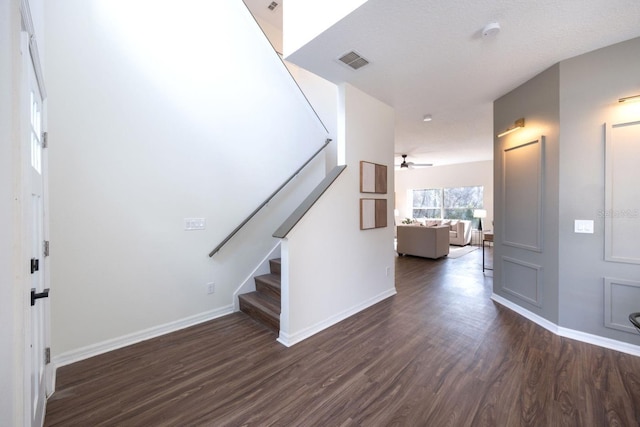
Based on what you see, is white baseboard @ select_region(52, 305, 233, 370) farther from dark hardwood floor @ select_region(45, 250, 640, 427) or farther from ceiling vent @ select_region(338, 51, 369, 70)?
ceiling vent @ select_region(338, 51, 369, 70)

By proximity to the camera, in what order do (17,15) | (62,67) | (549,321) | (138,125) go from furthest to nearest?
(549,321) < (138,125) < (62,67) < (17,15)

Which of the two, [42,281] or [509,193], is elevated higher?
[509,193]

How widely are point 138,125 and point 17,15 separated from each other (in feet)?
5.56

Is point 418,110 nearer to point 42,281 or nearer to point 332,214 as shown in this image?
point 332,214

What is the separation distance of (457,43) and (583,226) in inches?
82.7

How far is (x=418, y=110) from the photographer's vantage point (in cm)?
383

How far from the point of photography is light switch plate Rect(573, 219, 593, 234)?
7.94 ft

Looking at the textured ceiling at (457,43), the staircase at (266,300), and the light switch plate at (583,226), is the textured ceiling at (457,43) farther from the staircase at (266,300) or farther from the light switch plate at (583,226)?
the staircase at (266,300)

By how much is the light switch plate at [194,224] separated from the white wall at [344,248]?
1.08 metres

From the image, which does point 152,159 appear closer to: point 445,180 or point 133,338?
point 133,338

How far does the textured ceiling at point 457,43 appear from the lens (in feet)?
6.05

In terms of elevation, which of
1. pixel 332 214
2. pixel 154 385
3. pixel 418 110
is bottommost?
pixel 154 385

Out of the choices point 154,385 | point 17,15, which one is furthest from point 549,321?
point 17,15

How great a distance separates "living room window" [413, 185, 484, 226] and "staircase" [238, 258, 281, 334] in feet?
27.5
